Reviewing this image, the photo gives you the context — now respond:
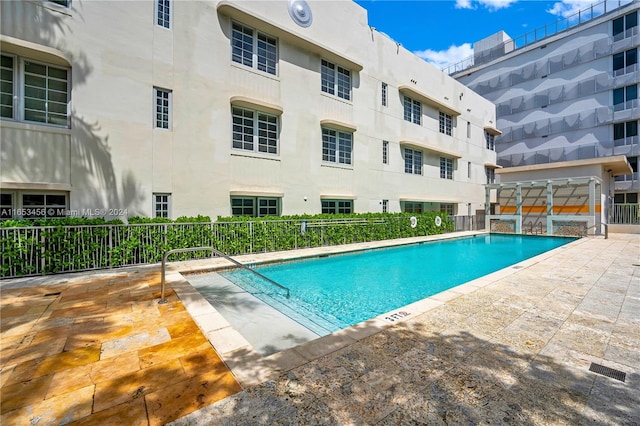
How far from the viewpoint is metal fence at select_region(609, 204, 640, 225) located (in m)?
20.1

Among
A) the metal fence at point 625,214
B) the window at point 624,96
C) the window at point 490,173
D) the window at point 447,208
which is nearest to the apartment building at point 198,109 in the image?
the window at point 447,208

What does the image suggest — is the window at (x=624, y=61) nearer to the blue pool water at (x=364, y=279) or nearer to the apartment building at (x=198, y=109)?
the apartment building at (x=198, y=109)

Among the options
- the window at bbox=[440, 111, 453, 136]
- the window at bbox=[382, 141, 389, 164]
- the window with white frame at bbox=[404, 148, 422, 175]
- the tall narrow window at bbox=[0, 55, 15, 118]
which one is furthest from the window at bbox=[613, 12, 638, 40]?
the tall narrow window at bbox=[0, 55, 15, 118]

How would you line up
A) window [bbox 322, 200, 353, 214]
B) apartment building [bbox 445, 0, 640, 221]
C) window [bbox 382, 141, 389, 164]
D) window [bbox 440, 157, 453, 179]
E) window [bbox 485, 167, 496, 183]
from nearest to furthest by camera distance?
window [bbox 322, 200, 353, 214], window [bbox 382, 141, 389, 164], window [bbox 440, 157, 453, 179], apartment building [bbox 445, 0, 640, 221], window [bbox 485, 167, 496, 183]

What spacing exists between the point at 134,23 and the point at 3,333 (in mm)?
9603

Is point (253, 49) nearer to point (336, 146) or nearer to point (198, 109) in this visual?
point (198, 109)

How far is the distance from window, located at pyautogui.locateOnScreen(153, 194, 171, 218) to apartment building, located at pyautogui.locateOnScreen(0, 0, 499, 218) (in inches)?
1.8

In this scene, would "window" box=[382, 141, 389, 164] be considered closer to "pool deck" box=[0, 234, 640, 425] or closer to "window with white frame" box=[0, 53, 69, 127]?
"pool deck" box=[0, 234, 640, 425]

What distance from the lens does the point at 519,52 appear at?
32469 mm

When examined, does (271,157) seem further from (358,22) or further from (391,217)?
(358,22)

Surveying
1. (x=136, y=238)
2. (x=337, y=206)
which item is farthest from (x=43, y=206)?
(x=337, y=206)

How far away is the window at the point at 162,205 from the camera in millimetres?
9688

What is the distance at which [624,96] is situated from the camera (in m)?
26.1

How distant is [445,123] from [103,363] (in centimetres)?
2458
